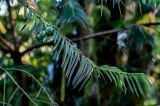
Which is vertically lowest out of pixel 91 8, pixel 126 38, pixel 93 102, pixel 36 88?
pixel 93 102

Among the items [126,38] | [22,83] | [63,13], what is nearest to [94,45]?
[126,38]

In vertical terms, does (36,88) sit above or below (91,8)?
below

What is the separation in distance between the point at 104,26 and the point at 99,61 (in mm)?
212

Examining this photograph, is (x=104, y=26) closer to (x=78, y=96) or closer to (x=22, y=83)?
(x=78, y=96)

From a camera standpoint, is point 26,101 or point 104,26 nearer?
point 26,101

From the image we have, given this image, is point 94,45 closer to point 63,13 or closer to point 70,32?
point 70,32

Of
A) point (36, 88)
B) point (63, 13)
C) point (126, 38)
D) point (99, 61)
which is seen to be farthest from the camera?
point (99, 61)

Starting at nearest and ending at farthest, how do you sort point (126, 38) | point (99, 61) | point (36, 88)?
point (126, 38) < point (36, 88) < point (99, 61)

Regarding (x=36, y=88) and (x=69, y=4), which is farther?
(x=36, y=88)

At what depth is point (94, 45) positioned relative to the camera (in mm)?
2400

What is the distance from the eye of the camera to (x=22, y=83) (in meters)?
1.94

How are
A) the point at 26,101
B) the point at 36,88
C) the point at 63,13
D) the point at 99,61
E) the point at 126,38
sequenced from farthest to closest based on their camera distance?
the point at 99,61 → the point at 36,88 → the point at 126,38 → the point at 26,101 → the point at 63,13

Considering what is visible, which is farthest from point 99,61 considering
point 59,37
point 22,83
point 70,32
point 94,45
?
point 59,37

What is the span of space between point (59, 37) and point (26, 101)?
2.88ft
